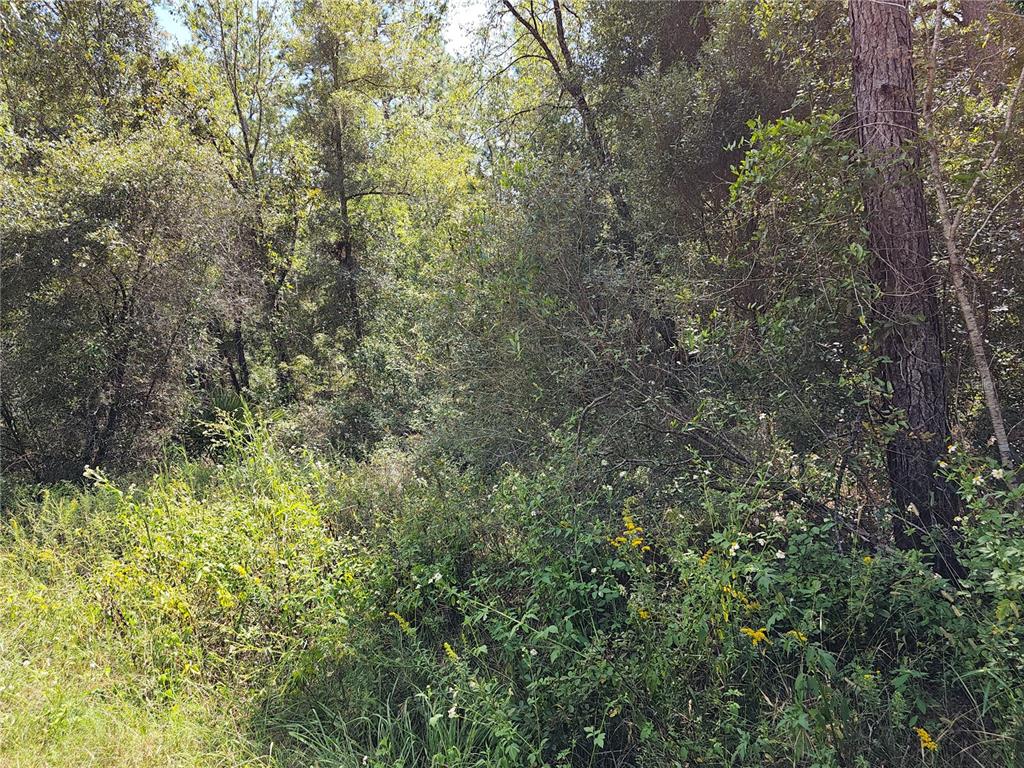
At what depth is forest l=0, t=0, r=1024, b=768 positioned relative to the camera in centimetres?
242

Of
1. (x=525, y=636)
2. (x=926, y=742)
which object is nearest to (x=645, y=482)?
(x=525, y=636)

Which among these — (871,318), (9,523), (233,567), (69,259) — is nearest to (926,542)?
(871,318)

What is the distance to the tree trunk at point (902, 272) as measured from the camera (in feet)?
9.53

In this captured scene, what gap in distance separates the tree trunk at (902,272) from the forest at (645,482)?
0.06 feet

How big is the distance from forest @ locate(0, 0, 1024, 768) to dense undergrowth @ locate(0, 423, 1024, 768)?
2cm

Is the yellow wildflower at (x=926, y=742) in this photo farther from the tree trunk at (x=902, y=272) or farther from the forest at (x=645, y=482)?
the tree trunk at (x=902, y=272)

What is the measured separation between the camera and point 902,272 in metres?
3.01

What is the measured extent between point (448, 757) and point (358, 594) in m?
1.29

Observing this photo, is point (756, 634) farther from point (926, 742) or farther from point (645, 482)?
point (645, 482)

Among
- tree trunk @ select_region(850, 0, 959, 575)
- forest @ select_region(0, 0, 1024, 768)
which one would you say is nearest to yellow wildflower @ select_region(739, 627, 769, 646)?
forest @ select_region(0, 0, 1024, 768)

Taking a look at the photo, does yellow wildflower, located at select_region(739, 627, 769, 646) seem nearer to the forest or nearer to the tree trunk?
the forest

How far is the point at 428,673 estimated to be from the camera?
2979 mm

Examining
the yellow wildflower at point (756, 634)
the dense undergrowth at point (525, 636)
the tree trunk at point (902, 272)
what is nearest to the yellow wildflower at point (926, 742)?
the dense undergrowth at point (525, 636)

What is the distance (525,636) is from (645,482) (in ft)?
3.75
